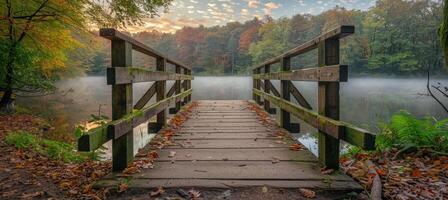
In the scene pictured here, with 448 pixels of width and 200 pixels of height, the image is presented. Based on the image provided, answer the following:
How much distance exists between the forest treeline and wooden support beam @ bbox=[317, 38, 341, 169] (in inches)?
1742

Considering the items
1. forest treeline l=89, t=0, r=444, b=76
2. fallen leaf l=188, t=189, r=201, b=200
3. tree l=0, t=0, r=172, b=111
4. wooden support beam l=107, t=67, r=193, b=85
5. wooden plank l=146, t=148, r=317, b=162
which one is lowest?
fallen leaf l=188, t=189, r=201, b=200

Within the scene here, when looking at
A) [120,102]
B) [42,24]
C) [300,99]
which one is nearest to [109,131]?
[120,102]

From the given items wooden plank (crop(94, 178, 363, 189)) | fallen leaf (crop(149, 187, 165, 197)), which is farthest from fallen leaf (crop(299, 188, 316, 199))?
fallen leaf (crop(149, 187, 165, 197))

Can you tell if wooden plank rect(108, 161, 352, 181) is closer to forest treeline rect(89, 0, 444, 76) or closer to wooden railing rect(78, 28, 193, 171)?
wooden railing rect(78, 28, 193, 171)

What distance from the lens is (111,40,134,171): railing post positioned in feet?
9.22

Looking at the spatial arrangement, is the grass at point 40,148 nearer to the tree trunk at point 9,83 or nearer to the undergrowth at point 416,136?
the tree trunk at point 9,83

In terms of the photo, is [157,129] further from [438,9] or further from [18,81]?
[438,9]

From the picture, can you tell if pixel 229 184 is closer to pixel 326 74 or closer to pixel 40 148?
pixel 326 74

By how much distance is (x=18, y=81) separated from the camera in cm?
898

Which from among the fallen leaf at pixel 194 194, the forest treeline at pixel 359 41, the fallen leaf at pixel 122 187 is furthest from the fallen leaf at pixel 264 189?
the forest treeline at pixel 359 41

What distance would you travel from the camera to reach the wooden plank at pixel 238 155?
335 centimetres

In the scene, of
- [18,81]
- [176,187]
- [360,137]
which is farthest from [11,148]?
[360,137]

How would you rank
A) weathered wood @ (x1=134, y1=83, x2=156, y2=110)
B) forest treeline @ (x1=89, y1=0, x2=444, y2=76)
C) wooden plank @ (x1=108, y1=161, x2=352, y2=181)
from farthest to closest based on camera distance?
1. forest treeline @ (x1=89, y1=0, x2=444, y2=76)
2. weathered wood @ (x1=134, y1=83, x2=156, y2=110)
3. wooden plank @ (x1=108, y1=161, x2=352, y2=181)

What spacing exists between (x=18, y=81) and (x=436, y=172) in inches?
410
